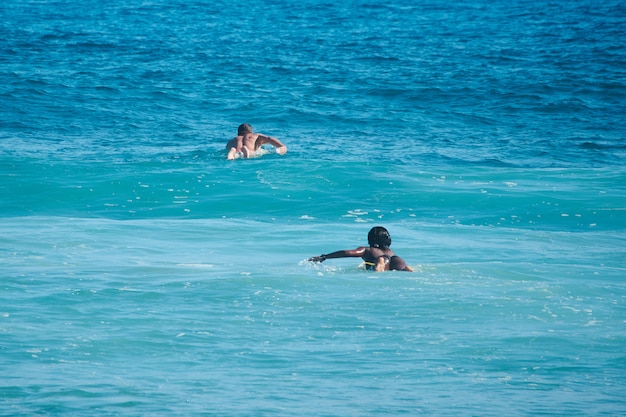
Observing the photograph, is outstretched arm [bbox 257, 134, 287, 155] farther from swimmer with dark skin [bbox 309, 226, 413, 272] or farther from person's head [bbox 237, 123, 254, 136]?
swimmer with dark skin [bbox 309, 226, 413, 272]

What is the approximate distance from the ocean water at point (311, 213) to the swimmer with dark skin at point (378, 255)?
17cm

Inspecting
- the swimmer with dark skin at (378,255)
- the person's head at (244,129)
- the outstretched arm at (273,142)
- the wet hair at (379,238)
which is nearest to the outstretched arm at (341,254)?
the swimmer with dark skin at (378,255)

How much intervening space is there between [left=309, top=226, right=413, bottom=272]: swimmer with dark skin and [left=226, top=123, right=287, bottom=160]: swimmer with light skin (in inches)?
376

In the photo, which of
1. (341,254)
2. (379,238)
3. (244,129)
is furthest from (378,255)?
(244,129)

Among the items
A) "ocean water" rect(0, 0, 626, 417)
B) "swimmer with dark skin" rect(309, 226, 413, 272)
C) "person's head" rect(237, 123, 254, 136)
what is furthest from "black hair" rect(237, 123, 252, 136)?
"swimmer with dark skin" rect(309, 226, 413, 272)

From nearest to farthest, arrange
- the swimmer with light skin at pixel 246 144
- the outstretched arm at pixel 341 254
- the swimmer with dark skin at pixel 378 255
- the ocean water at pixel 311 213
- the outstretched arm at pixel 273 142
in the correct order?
1. the ocean water at pixel 311 213
2. the outstretched arm at pixel 341 254
3. the swimmer with dark skin at pixel 378 255
4. the outstretched arm at pixel 273 142
5. the swimmer with light skin at pixel 246 144

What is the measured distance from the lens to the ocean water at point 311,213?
9172mm

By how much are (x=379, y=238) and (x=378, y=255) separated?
0.77ft

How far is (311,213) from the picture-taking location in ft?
61.1

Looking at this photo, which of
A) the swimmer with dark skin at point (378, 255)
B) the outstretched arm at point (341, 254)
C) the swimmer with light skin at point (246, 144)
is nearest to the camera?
the outstretched arm at point (341, 254)

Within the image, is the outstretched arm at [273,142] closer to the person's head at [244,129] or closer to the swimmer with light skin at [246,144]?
the swimmer with light skin at [246,144]

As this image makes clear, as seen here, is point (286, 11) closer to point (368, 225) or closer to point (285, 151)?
point (285, 151)

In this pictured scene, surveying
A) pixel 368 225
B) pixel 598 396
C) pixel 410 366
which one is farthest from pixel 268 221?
pixel 598 396

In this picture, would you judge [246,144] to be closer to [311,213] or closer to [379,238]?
[311,213]
